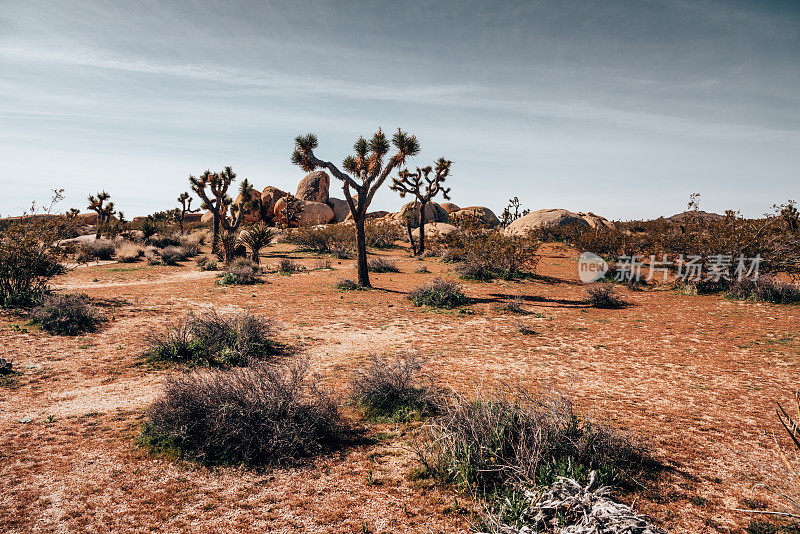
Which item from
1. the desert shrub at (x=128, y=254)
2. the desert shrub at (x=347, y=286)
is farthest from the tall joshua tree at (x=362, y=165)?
the desert shrub at (x=128, y=254)

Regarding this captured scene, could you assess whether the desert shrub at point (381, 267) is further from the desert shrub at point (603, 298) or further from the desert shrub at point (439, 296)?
the desert shrub at point (603, 298)

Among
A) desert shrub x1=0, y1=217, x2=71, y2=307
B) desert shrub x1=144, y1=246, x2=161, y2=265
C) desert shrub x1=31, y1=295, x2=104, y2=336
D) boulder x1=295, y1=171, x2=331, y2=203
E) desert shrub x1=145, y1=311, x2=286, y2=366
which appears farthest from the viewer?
boulder x1=295, y1=171, x2=331, y2=203

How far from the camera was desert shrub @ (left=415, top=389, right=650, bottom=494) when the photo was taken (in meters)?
3.85

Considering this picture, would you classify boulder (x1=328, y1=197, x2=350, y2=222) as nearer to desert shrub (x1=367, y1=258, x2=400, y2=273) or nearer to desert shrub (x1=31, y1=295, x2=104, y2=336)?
desert shrub (x1=367, y1=258, x2=400, y2=273)

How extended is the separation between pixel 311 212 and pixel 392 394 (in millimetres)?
47691

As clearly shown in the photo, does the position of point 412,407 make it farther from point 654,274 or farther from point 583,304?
point 654,274

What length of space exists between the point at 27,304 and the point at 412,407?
12027 mm

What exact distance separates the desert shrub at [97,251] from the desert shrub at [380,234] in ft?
62.7

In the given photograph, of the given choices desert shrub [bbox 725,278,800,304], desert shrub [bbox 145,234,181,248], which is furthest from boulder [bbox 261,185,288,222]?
desert shrub [bbox 725,278,800,304]

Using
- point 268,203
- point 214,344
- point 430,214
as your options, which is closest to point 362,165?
point 214,344

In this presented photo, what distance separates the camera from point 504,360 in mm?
8492

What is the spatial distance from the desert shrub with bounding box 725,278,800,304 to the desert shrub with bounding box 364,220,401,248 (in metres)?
26.1

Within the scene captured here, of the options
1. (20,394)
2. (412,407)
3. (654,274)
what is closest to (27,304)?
(20,394)

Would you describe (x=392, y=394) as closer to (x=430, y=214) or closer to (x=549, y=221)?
(x=549, y=221)
